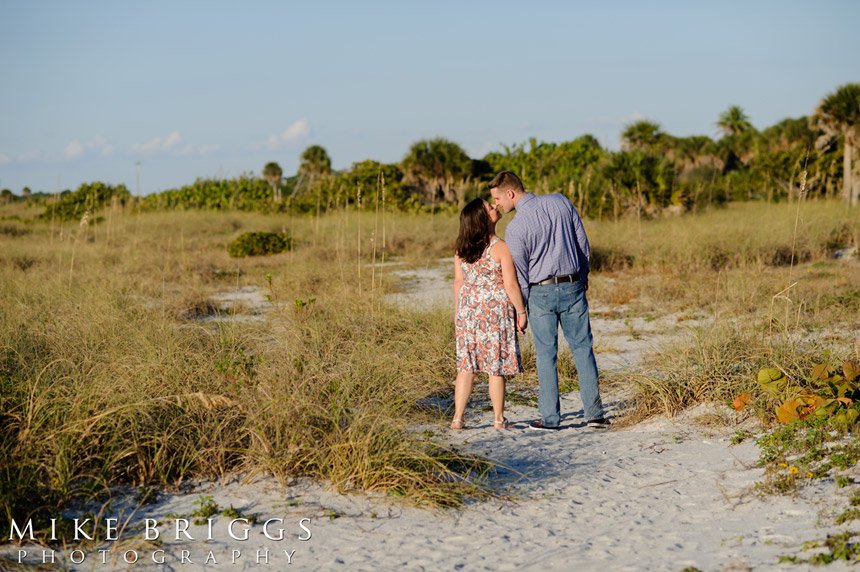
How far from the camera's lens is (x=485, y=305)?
633cm

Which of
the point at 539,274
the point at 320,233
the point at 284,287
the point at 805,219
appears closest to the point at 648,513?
the point at 539,274

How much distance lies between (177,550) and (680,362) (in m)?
4.30

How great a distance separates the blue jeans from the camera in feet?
21.1

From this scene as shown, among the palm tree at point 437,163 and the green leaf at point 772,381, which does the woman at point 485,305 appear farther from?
the palm tree at point 437,163

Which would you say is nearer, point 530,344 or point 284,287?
point 530,344

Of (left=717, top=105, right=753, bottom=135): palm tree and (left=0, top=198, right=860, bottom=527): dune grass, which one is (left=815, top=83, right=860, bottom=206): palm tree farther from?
(left=717, top=105, right=753, bottom=135): palm tree

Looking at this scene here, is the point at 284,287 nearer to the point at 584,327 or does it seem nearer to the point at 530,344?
the point at 530,344

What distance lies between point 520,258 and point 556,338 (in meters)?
0.67

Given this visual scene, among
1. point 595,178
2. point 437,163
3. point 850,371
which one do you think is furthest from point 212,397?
point 437,163

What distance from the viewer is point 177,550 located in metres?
4.24

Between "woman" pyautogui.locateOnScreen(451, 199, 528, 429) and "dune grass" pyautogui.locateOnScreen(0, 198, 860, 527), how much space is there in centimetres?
59

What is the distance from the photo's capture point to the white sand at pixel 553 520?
13.6 ft

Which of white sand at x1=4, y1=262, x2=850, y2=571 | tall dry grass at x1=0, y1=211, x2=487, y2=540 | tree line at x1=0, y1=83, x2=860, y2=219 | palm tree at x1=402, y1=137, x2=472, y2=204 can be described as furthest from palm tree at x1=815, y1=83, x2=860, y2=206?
white sand at x1=4, y1=262, x2=850, y2=571

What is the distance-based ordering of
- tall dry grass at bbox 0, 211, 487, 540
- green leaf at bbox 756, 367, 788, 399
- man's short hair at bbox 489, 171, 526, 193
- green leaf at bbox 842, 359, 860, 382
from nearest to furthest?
tall dry grass at bbox 0, 211, 487, 540, green leaf at bbox 842, 359, 860, 382, green leaf at bbox 756, 367, 788, 399, man's short hair at bbox 489, 171, 526, 193
